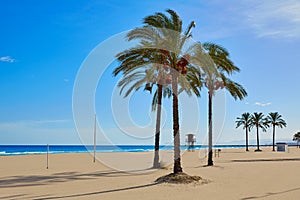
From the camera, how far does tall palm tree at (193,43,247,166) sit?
22.8m

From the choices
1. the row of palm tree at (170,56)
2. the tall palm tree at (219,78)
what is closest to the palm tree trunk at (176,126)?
the row of palm tree at (170,56)

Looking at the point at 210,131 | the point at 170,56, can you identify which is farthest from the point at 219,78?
the point at 170,56

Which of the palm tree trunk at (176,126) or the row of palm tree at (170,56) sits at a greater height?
the row of palm tree at (170,56)

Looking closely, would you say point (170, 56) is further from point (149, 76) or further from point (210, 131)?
point (210, 131)

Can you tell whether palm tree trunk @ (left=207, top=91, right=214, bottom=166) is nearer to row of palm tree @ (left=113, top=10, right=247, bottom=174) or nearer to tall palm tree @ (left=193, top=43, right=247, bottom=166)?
tall palm tree @ (left=193, top=43, right=247, bottom=166)

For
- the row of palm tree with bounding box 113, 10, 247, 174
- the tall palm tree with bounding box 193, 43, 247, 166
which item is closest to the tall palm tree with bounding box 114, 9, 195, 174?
the row of palm tree with bounding box 113, 10, 247, 174

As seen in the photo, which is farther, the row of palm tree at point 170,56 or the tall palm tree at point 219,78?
the tall palm tree at point 219,78

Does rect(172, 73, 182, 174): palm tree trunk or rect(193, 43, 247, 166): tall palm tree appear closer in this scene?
rect(172, 73, 182, 174): palm tree trunk

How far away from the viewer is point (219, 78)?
80.6ft

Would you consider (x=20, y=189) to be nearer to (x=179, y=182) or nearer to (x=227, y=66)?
(x=179, y=182)

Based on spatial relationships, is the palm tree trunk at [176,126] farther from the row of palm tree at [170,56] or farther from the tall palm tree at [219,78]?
the tall palm tree at [219,78]

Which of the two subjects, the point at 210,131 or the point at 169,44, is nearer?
the point at 169,44

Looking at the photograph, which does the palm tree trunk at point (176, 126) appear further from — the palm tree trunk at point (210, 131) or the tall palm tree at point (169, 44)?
the palm tree trunk at point (210, 131)

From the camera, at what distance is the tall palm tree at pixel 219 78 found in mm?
22844
